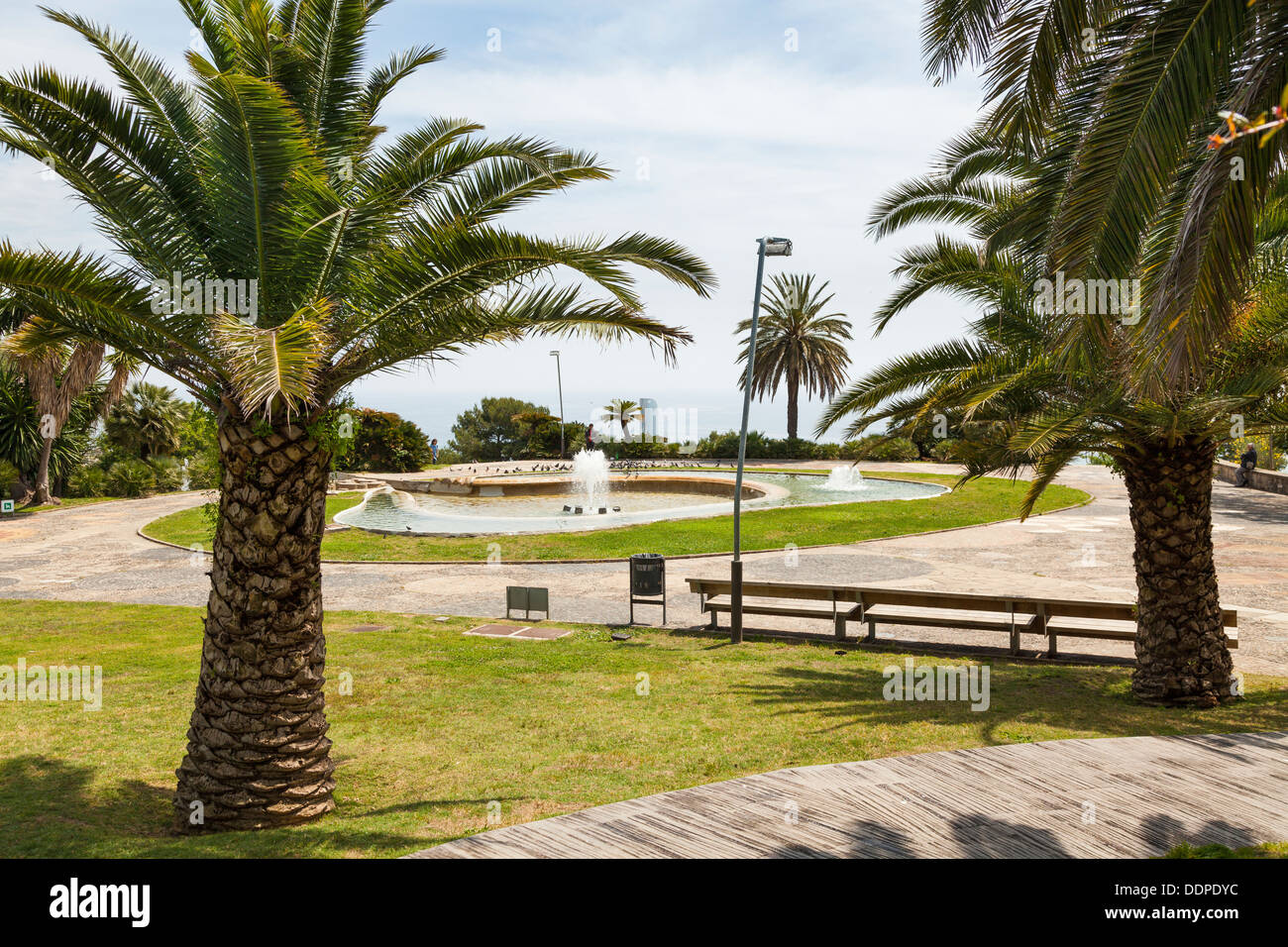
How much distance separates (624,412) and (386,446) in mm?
19348

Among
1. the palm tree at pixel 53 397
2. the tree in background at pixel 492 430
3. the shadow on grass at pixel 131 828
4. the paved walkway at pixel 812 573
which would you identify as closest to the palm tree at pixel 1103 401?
the paved walkway at pixel 812 573

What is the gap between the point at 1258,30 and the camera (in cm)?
545

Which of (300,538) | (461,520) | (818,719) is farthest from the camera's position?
(461,520)

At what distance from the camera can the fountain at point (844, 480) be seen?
3691cm

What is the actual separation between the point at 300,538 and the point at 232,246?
241cm

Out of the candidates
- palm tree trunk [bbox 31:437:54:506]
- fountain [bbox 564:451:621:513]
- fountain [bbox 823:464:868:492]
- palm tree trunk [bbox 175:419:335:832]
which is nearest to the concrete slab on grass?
palm tree trunk [bbox 175:419:335:832]

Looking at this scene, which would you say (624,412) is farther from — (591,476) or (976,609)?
(976,609)

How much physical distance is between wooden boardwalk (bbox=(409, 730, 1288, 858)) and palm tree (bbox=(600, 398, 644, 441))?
5447 centimetres

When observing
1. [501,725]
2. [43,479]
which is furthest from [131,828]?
[43,479]

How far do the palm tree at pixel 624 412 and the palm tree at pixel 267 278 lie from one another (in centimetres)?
5280

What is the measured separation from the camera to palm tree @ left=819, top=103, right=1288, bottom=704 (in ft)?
28.2

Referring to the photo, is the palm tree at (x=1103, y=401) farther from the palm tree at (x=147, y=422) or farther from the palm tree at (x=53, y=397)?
the palm tree at (x=147, y=422)
